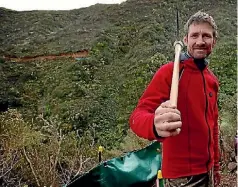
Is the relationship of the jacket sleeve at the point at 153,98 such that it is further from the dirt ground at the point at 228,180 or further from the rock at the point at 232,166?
the rock at the point at 232,166

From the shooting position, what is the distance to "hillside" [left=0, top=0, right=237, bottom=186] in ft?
42.3

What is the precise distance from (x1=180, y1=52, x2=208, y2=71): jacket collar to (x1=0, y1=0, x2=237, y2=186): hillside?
4023 mm

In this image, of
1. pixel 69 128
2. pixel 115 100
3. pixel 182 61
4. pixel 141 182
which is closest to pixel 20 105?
pixel 115 100

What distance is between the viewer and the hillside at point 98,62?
12.9 meters

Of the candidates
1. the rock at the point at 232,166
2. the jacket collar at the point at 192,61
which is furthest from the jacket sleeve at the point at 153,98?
the rock at the point at 232,166

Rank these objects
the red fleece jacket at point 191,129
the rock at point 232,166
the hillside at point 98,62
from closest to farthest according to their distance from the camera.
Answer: the red fleece jacket at point 191,129
the rock at point 232,166
the hillside at point 98,62

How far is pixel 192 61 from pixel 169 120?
69 centimetres

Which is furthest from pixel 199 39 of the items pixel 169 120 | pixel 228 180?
pixel 228 180

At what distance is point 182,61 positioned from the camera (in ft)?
5.30

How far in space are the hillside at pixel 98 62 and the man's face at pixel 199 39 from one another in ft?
13.3

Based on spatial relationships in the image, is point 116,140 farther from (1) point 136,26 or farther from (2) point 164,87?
(1) point 136,26

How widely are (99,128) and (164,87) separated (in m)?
11.2

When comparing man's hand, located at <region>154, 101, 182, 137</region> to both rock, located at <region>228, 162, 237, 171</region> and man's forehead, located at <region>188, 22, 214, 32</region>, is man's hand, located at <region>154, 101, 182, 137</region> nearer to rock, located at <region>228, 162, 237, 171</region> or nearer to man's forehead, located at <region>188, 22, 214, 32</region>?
man's forehead, located at <region>188, 22, 214, 32</region>

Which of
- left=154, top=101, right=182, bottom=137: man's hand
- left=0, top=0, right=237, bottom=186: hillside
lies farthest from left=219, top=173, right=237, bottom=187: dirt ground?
left=154, top=101, right=182, bottom=137: man's hand
